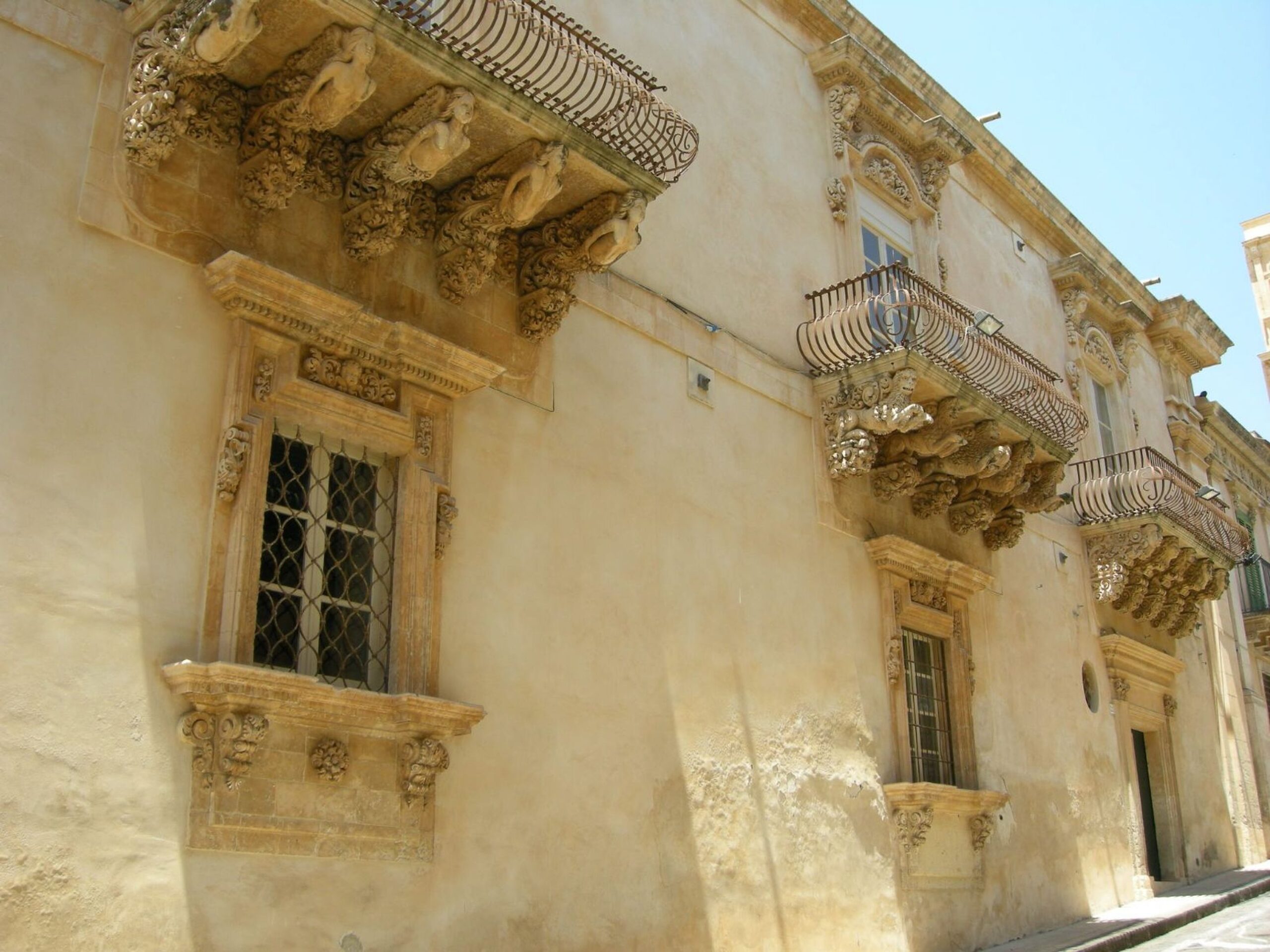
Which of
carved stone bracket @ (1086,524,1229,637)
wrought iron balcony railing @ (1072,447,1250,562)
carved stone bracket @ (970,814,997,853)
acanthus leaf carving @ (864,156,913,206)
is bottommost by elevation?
carved stone bracket @ (970,814,997,853)

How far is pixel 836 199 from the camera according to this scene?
11375mm

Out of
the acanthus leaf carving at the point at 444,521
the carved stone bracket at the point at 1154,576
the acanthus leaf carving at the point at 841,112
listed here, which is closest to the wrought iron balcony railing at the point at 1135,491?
the carved stone bracket at the point at 1154,576

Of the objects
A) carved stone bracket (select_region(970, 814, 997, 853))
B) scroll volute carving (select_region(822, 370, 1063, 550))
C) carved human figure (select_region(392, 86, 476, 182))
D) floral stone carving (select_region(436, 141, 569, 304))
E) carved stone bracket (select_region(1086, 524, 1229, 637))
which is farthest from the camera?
carved stone bracket (select_region(1086, 524, 1229, 637))

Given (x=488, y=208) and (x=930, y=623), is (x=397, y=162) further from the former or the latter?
(x=930, y=623)

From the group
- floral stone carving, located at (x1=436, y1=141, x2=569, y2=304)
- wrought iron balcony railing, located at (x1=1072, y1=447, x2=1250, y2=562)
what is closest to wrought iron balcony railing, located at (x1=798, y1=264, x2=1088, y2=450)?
wrought iron balcony railing, located at (x1=1072, y1=447, x2=1250, y2=562)

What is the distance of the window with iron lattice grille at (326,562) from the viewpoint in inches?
247

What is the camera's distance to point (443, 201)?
24.4 feet

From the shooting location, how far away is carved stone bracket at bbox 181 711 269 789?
5.60 m

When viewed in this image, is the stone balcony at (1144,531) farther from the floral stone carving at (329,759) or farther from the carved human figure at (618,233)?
the floral stone carving at (329,759)

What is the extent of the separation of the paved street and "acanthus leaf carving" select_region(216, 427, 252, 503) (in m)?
8.27

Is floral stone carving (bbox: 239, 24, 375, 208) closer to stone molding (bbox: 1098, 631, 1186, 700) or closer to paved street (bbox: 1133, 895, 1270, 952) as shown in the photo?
paved street (bbox: 1133, 895, 1270, 952)

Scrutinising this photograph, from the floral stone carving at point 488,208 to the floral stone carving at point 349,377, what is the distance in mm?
776

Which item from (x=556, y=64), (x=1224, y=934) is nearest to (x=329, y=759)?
(x=556, y=64)

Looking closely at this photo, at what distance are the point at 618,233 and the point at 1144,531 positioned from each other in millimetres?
8578
